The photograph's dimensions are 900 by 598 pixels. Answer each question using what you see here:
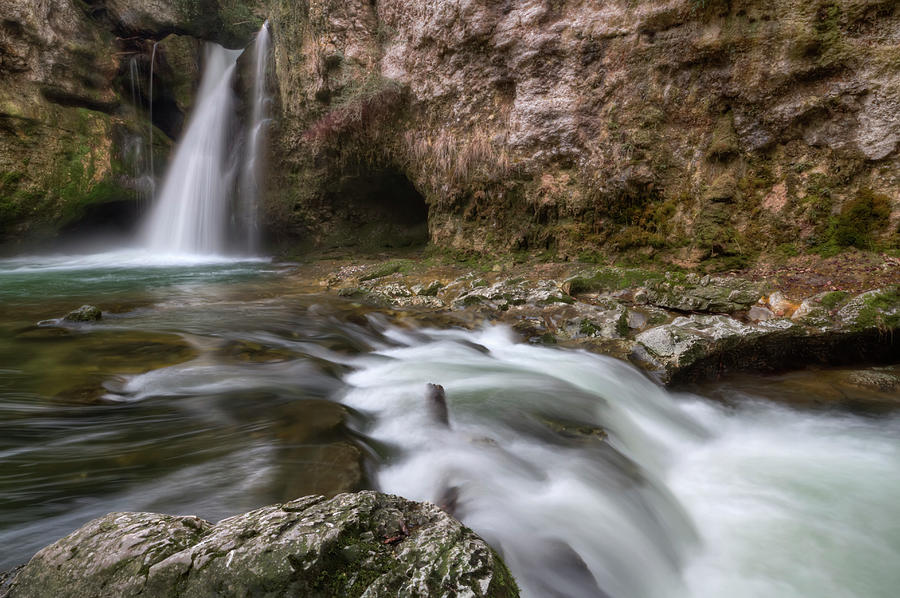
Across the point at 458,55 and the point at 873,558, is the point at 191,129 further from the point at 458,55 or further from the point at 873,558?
the point at 873,558

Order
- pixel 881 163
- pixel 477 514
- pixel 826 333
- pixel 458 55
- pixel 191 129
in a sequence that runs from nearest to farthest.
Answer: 1. pixel 477 514
2. pixel 826 333
3. pixel 881 163
4. pixel 458 55
5. pixel 191 129

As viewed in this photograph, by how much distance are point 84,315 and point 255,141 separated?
30.2 ft

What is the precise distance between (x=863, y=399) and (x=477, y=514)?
3.72 meters

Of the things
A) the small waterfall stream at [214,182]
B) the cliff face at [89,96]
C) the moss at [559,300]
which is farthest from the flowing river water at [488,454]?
the cliff face at [89,96]

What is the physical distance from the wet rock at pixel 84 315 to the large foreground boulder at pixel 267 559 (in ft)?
14.4

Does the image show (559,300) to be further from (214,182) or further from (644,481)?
(214,182)

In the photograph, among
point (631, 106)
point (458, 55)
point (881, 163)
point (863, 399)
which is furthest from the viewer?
point (458, 55)

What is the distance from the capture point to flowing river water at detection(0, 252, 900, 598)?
2104 mm

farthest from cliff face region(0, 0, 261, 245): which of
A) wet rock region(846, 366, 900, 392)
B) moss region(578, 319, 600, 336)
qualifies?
wet rock region(846, 366, 900, 392)

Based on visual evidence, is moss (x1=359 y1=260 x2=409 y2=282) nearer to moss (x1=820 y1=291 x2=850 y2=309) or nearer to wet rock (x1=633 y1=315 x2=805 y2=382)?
wet rock (x1=633 y1=315 x2=805 y2=382)

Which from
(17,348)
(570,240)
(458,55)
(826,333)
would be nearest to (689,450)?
(826,333)

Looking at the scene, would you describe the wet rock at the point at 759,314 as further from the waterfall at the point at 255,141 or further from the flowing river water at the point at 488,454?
the waterfall at the point at 255,141

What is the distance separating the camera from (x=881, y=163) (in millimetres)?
5191

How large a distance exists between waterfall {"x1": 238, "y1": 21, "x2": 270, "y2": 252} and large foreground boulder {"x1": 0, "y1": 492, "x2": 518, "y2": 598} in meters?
12.7
